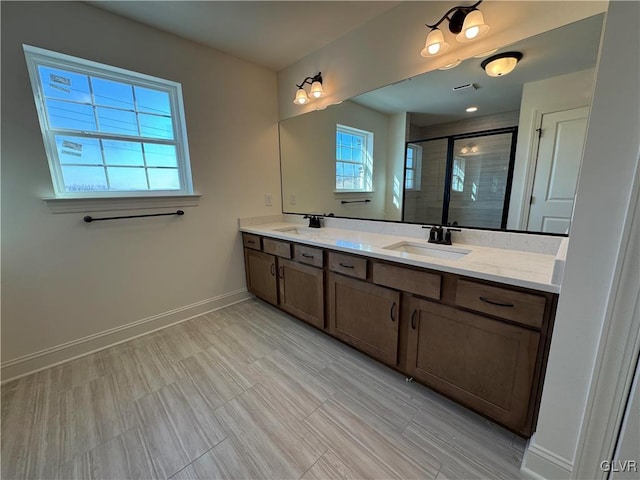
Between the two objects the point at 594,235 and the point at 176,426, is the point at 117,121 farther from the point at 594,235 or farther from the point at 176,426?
the point at 594,235

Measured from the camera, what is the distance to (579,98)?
4.28 ft

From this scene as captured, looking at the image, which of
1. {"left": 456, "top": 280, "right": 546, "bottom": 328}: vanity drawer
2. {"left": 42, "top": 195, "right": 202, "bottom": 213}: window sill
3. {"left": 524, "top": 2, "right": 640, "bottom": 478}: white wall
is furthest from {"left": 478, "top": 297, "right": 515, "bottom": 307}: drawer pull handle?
{"left": 42, "top": 195, "right": 202, "bottom": 213}: window sill

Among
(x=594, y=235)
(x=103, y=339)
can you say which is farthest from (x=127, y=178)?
(x=594, y=235)

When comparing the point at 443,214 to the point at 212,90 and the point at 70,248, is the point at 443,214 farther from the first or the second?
the point at 70,248

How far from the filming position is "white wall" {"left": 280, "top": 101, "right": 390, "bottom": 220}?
2.21 m

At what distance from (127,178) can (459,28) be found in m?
2.62

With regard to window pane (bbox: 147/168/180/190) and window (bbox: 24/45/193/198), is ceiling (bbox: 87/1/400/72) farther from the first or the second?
window pane (bbox: 147/168/180/190)

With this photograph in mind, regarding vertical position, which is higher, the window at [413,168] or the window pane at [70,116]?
the window pane at [70,116]

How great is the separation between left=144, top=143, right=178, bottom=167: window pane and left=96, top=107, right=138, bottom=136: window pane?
0.15m

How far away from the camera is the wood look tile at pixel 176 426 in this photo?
3.99 feet

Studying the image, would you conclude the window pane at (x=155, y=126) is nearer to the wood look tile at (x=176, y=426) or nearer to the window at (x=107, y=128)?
the window at (x=107, y=128)

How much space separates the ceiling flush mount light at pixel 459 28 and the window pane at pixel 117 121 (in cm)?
229

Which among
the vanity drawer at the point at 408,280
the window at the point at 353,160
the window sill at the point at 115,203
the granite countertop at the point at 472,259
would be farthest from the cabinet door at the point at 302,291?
the window sill at the point at 115,203

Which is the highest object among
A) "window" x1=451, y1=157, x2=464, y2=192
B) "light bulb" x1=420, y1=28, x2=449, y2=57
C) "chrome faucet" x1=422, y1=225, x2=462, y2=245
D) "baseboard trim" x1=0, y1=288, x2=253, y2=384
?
"light bulb" x1=420, y1=28, x2=449, y2=57
